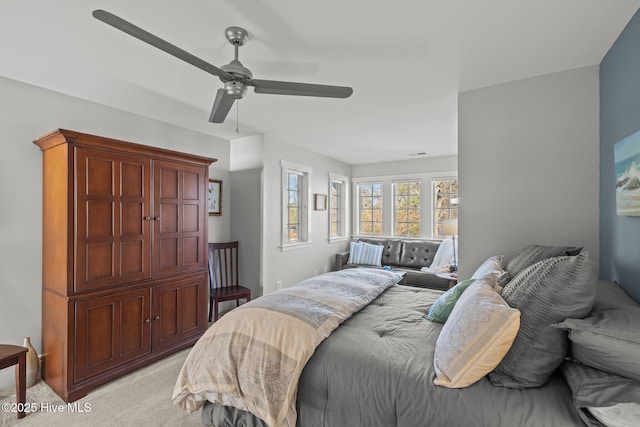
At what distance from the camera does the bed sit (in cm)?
113

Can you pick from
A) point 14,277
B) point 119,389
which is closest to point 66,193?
point 14,277

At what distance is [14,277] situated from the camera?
2.44 m

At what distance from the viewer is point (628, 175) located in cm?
167

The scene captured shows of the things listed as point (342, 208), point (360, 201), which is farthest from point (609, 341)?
point (360, 201)

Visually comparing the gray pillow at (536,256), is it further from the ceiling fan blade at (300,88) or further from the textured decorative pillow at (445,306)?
the ceiling fan blade at (300,88)

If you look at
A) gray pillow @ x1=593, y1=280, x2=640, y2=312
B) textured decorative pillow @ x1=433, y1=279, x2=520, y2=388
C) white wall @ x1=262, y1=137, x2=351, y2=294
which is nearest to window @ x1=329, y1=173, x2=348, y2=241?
white wall @ x1=262, y1=137, x2=351, y2=294

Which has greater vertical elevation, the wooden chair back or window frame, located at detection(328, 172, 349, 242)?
window frame, located at detection(328, 172, 349, 242)

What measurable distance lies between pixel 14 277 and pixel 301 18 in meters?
2.98

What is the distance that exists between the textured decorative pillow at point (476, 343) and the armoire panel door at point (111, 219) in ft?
8.27

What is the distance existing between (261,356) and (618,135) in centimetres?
248

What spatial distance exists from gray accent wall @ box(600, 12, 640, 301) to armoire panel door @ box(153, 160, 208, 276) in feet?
11.2

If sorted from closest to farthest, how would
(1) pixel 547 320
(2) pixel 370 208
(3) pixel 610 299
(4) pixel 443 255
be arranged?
(1) pixel 547 320 < (3) pixel 610 299 < (4) pixel 443 255 < (2) pixel 370 208

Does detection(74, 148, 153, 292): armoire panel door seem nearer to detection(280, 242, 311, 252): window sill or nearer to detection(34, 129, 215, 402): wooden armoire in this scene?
detection(34, 129, 215, 402): wooden armoire

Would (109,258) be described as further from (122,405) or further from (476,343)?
(476,343)
